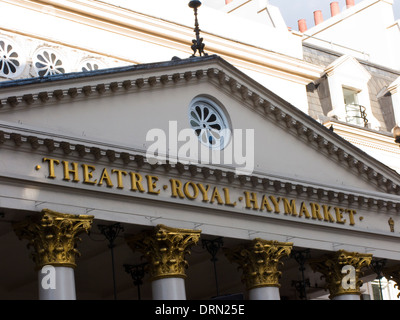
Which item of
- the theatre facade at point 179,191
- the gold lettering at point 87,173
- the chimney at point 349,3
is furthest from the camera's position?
the chimney at point 349,3

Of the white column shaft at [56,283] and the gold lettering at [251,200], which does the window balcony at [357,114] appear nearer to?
the gold lettering at [251,200]

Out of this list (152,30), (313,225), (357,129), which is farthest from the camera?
(357,129)

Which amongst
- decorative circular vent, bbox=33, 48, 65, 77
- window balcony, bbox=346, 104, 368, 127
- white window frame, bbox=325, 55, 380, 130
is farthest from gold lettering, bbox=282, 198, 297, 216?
window balcony, bbox=346, 104, 368, 127

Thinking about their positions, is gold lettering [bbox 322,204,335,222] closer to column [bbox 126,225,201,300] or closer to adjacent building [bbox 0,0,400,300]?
adjacent building [bbox 0,0,400,300]

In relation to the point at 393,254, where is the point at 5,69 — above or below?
above

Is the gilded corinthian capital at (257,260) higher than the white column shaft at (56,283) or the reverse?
higher

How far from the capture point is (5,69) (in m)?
37.3

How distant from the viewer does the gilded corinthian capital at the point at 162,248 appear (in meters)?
31.5

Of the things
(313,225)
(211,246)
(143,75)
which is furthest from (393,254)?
(143,75)

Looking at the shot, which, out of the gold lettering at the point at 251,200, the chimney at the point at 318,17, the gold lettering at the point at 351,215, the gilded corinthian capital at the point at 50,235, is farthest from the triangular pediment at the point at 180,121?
the chimney at the point at 318,17

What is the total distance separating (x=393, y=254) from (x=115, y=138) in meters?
11.6

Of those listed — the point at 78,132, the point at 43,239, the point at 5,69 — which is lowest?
the point at 43,239

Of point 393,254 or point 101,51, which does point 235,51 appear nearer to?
point 101,51

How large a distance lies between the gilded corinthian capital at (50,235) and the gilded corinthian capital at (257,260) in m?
6.30
